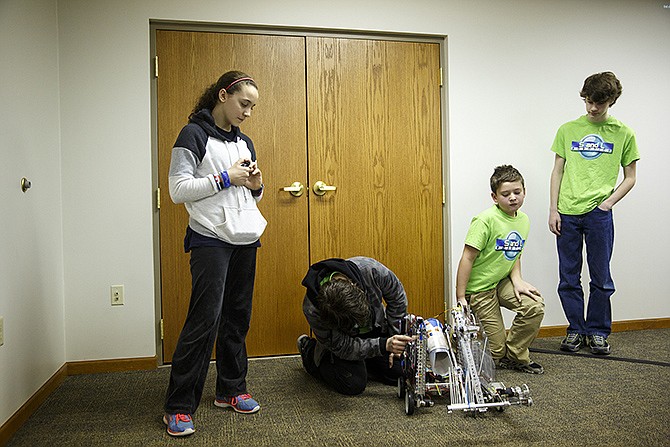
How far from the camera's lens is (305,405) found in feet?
8.86

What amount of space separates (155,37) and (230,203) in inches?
58.3

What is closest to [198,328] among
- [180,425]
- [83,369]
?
[180,425]

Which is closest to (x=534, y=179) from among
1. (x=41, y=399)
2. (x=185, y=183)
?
(x=185, y=183)

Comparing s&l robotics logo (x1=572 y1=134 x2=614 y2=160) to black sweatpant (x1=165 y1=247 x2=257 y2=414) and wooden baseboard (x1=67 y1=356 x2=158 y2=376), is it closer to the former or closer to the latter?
black sweatpant (x1=165 y1=247 x2=257 y2=414)

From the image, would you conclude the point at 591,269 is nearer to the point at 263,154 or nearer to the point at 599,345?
the point at 599,345

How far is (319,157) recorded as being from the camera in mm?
3682

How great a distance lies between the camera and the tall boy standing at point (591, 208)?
3561 mm

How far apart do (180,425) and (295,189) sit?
160 centimetres

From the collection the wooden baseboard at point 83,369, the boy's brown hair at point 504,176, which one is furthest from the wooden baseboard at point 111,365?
the boy's brown hair at point 504,176

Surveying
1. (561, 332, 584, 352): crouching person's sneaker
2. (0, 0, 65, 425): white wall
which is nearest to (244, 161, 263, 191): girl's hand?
(0, 0, 65, 425): white wall

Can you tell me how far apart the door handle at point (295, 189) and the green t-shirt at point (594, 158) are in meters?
1.48

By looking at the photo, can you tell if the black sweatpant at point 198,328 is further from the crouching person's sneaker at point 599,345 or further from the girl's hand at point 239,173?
the crouching person's sneaker at point 599,345

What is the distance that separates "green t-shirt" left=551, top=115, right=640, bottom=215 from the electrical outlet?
97.0 inches

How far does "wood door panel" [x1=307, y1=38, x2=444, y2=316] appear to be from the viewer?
12.1 ft
